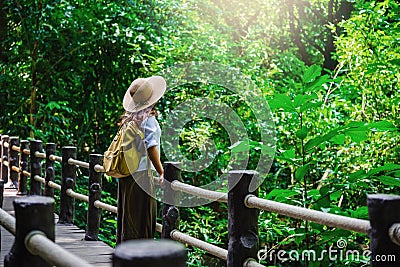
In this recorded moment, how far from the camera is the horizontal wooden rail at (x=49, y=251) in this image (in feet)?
5.87

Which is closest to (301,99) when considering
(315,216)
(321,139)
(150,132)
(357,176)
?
(321,139)

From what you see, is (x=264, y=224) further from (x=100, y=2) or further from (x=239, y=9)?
(x=239, y=9)

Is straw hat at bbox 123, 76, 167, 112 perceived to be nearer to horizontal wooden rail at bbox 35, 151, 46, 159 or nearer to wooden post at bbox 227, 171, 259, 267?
wooden post at bbox 227, 171, 259, 267

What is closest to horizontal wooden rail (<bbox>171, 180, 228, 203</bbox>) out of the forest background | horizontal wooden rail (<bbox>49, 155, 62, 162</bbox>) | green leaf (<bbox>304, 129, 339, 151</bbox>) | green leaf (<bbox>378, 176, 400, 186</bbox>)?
green leaf (<bbox>304, 129, 339, 151</bbox>)

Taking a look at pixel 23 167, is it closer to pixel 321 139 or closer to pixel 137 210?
pixel 137 210

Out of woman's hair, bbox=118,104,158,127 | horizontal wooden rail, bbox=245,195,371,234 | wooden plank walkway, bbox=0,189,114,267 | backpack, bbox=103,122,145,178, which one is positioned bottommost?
wooden plank walkway, bbox=0,189,114,267

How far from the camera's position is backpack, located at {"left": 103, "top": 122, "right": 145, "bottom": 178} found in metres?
3.95

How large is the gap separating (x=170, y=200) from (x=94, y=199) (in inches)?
55.1

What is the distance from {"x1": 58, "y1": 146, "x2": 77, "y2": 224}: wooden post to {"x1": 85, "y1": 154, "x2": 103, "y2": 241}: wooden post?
732 mm

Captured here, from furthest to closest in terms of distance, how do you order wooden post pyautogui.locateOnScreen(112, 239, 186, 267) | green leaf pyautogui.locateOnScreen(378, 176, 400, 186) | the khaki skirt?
1. the khaki skirt
2. green leaf pyautogui.locateOnScreen(378, 176, 400, 186)
3. wooden post pyautogui.locateOnScreen(112, 239, 186, 267)

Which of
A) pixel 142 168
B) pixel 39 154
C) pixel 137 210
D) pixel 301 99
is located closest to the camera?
pixel 301 99

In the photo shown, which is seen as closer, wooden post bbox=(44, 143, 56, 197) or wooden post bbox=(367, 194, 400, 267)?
wooden post bbox=(367, 194, 400, 267)

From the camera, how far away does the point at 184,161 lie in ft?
28.8

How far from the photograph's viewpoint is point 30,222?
214cm
